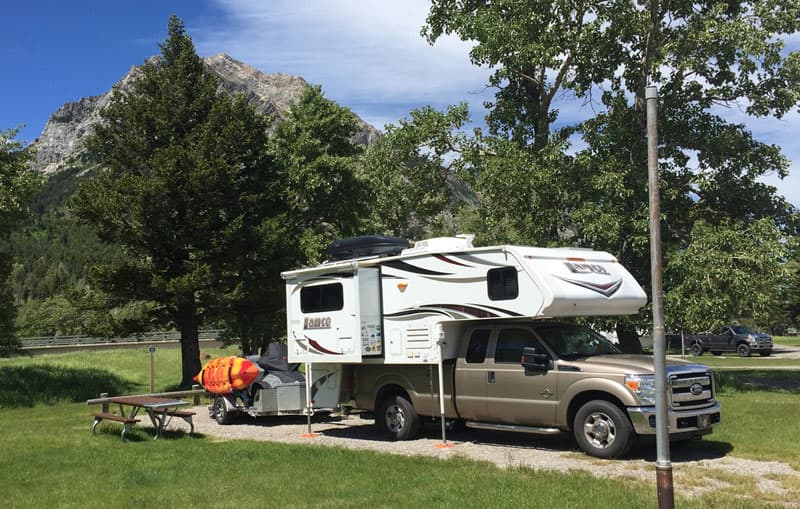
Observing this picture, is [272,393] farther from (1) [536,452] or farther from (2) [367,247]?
(1) [536,452]

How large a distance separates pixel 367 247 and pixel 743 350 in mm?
32726

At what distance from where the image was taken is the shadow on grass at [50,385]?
23.7 meters

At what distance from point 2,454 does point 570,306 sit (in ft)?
30.7

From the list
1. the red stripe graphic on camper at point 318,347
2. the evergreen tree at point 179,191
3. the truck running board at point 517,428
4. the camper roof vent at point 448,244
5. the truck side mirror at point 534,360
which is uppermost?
the evergreen tree at point 179,191

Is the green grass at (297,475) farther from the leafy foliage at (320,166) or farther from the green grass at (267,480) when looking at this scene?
the leafy foliage at (320,166)

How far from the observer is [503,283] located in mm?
11836

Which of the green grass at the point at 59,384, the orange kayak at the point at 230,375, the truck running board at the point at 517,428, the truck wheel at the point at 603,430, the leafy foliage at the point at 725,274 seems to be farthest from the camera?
the green grass at the point at 59,384

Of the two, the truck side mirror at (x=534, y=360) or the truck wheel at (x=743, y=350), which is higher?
the truck side mirror at (x=534, y=360)

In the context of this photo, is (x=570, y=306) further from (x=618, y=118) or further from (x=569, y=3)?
(x=569, y=3)

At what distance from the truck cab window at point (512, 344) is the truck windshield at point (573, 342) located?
0.18m

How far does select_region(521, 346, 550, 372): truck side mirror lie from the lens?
37.7ft

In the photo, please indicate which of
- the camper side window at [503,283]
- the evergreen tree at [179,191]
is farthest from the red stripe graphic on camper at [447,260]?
the evergreen tree at [179,191]

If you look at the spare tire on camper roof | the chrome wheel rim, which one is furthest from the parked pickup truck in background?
the chrome wheel rim

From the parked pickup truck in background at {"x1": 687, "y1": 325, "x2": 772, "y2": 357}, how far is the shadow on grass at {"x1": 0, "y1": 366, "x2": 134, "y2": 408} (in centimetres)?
2965
